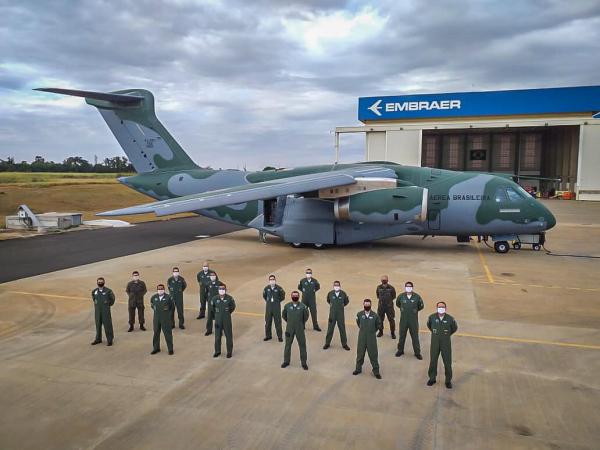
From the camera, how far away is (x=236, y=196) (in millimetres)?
13883

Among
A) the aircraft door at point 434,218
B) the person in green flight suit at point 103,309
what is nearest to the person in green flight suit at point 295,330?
the person in green flight suit at point 103,309

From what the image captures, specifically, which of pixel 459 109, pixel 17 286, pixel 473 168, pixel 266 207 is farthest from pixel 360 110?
pixel 17 286

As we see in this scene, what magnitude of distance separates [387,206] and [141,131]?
11.7m

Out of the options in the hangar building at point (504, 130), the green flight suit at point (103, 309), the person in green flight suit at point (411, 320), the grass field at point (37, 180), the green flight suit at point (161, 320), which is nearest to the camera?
the person in green flight suit at point (411, 320)

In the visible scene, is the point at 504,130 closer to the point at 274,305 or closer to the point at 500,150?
the point at 500,150

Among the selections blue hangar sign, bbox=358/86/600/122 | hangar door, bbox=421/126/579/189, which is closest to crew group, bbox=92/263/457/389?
blue hangar sign, bbox=358/86/600/122

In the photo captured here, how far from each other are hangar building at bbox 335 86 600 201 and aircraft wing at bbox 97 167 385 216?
34.1 m

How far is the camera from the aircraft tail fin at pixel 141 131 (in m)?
20.6

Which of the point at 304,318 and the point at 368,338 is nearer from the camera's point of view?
the point at 368,338

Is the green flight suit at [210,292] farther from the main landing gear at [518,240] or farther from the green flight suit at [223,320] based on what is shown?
the main landing gear at [518,240]

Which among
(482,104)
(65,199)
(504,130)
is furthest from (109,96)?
(504,130)

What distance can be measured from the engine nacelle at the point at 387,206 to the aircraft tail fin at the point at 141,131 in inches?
345

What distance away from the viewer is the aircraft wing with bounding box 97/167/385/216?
41.7 ft

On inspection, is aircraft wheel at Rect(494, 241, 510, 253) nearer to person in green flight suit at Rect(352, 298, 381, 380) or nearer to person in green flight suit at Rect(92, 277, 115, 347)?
person in green flight suit at Rect(352, 298, 381, 380)
